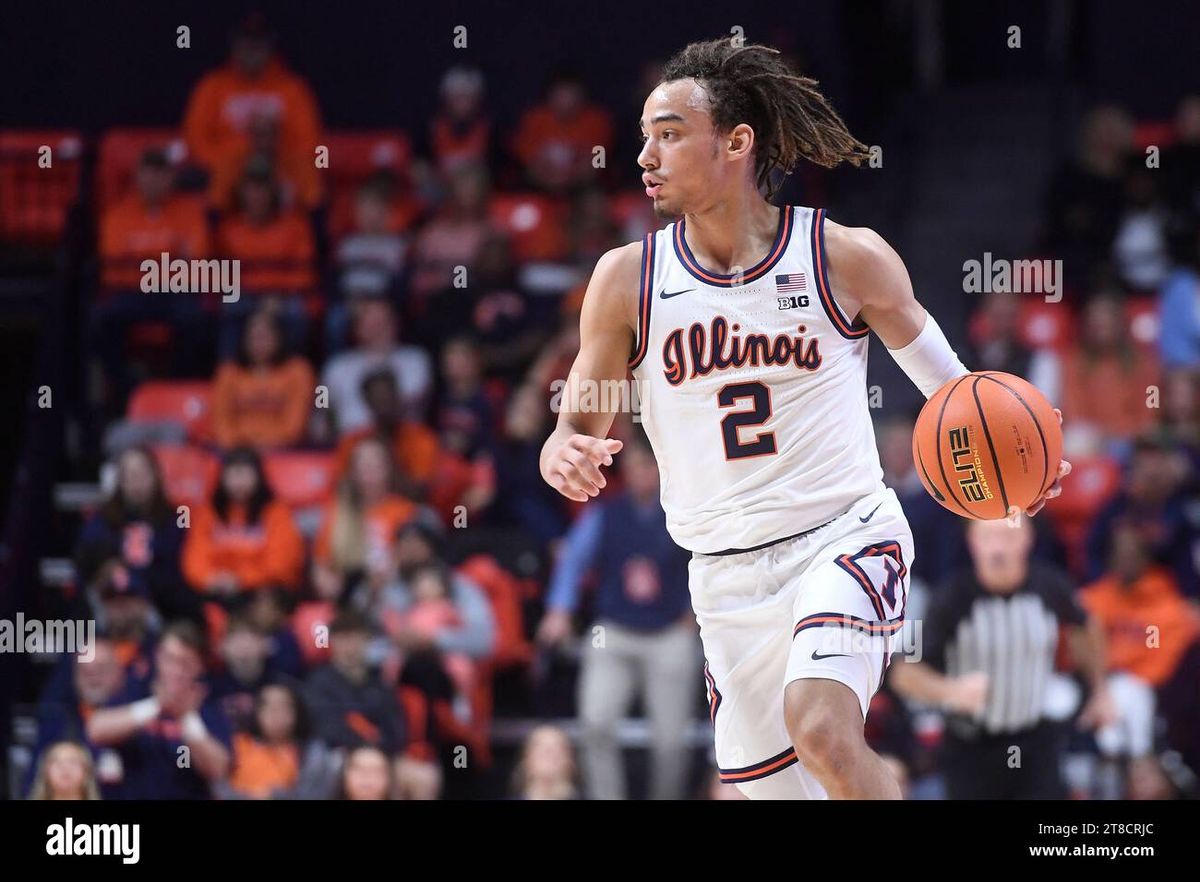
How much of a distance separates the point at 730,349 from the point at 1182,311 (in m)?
4.64

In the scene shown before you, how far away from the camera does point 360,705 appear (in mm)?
7270

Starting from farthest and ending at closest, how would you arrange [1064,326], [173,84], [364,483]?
[173,84] → [1064,326] → [364,483]

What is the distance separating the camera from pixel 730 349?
4.47 m

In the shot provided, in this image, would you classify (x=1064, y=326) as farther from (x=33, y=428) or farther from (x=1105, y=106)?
(x=33, y=428)

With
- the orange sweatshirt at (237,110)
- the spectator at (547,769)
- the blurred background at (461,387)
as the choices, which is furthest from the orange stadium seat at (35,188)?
the spectator at (547,769)

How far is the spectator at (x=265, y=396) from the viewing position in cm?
837

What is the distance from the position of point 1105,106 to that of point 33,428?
567 cm

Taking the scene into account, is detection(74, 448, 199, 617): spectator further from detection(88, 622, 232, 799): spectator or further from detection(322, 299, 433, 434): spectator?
detection(322, 299, 433, 434): spectator

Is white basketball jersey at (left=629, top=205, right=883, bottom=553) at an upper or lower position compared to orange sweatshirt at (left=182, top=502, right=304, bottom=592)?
upper

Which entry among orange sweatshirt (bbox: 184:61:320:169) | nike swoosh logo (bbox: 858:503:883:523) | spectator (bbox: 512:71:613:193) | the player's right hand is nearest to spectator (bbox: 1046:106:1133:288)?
spectator (bbox: 512:71:613:193)

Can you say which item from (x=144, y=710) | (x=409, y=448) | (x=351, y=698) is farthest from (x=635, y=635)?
(x=144, y=710)

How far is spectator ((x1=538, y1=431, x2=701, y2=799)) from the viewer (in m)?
7.31

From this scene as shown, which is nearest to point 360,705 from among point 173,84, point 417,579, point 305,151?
point 417,579

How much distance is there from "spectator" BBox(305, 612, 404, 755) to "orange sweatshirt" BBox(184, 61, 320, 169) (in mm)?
2867
